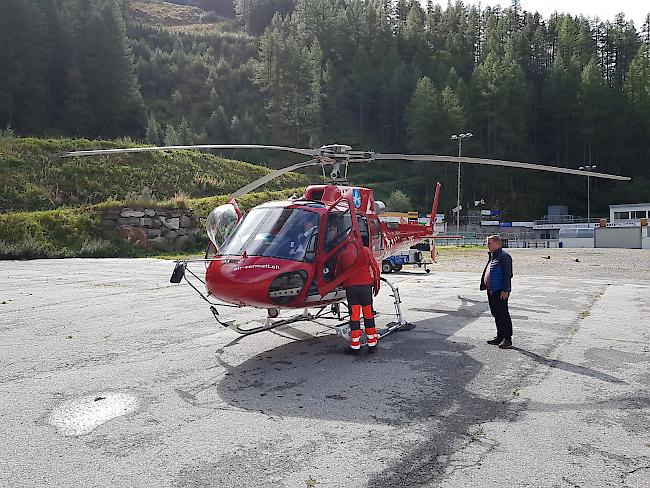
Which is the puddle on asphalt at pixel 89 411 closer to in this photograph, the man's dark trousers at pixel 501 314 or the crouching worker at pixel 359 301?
the crouching worker at pixel 359 301

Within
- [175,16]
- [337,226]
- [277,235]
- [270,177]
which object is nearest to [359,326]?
[337,226]

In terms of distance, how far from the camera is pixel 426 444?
4586mm

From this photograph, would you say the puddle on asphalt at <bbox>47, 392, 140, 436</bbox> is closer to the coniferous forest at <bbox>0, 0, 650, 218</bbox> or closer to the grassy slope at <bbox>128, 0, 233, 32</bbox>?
the coniferous forest at <bbox>0, 0, 650, 218</bbox>

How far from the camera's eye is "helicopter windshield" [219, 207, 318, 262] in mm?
7191

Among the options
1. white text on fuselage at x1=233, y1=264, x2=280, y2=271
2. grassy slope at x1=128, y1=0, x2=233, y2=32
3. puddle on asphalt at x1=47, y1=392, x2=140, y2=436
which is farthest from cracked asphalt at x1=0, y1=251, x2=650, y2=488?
grassy slope at x1=128, y1=0, x2=233, y2=32

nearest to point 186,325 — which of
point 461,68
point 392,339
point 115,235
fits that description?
point 392,339

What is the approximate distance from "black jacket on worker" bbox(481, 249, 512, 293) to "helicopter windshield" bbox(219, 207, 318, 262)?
271 centimetres

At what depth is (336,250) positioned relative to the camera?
7.64m

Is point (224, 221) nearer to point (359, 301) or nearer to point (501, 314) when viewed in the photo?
point (359, 301)

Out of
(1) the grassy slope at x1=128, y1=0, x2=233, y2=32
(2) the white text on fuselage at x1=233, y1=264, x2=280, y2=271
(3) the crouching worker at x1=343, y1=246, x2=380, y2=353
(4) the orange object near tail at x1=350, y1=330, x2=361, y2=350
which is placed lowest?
(4) the orange object near tail at x1=350, y1=330, x2=361, y2=350

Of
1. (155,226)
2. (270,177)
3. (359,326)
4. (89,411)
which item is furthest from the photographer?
(155,226)

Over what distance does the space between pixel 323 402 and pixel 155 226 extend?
2454 centimetres

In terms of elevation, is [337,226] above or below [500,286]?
above

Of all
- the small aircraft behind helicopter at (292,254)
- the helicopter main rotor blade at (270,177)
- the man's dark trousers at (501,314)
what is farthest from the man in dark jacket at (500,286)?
the helicopter main rotor blade at (270,177)
